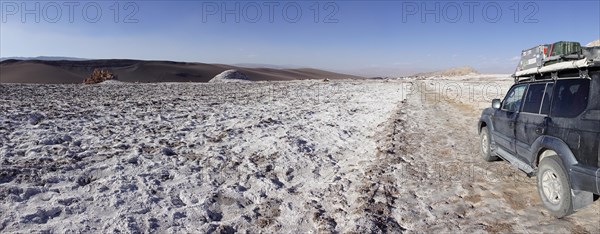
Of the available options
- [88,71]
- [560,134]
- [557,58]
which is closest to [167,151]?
[560,134]

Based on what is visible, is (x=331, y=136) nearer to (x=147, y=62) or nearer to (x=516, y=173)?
(x=516, y=173)

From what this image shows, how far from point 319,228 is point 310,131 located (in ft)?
18.3

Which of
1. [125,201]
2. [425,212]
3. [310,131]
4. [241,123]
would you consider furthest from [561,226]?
[241,123]

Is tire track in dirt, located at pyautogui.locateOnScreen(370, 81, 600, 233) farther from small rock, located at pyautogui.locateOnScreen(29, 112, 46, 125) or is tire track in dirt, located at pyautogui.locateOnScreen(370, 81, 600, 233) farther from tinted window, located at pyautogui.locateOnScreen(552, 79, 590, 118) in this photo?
small rock, located at pyautogui.locateOnScreen(29, 112, 46, 125)

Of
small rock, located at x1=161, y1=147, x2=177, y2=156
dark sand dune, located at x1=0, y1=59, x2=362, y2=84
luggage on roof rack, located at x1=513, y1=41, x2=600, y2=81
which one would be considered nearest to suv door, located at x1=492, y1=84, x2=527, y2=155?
luggage on roof rack, located at x1=513, y1=41, x2=600, y2=81

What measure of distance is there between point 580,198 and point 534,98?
69.0 inches

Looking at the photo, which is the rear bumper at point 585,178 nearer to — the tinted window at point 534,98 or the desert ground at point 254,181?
the desert ground at point 254,181

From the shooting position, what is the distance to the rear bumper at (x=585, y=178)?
3.46 m

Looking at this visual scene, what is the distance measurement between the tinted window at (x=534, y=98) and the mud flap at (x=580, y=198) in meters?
1.38

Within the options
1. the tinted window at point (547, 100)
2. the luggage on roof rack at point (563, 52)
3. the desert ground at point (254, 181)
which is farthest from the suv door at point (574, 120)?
the desert ground at point (254, 181)

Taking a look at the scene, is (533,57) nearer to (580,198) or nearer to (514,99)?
(514,99)

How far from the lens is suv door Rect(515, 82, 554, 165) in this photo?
15.1ft

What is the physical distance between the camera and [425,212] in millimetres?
4547

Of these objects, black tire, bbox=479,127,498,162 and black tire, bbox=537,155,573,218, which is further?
black tire, bbox=479,127,498,162
